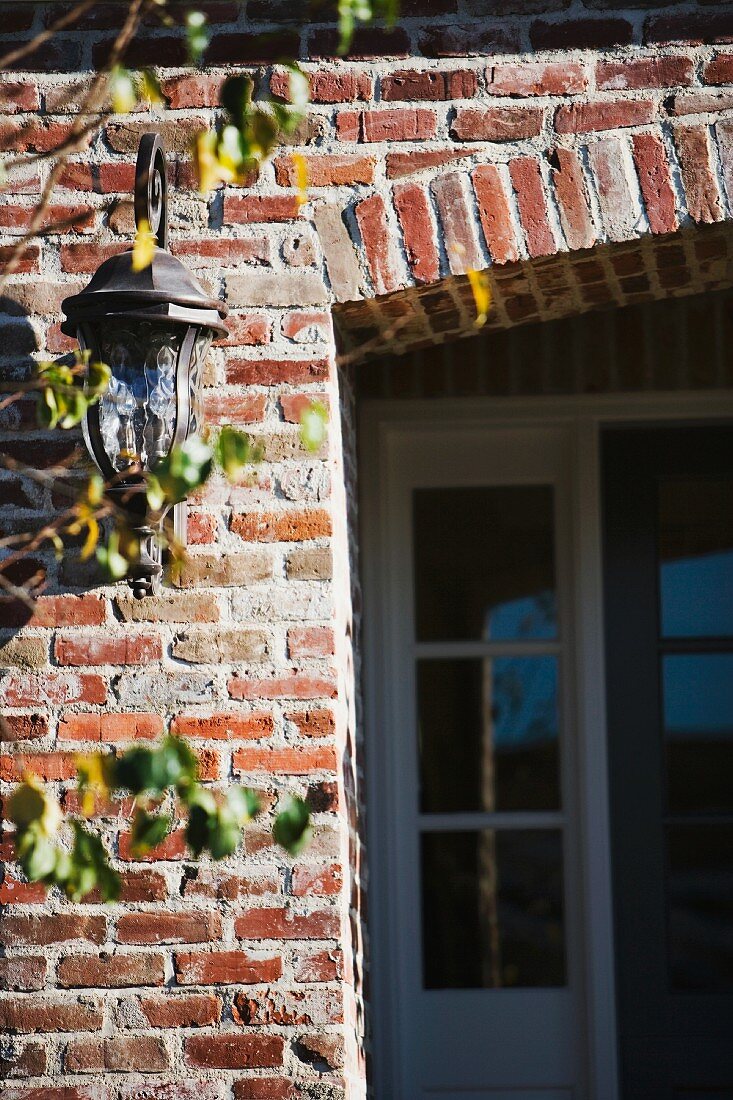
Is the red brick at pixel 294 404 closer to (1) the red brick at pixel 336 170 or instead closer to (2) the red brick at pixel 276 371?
(2) the red brick at pixel 276 371

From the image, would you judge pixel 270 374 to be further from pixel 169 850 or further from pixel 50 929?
pixel 50 929

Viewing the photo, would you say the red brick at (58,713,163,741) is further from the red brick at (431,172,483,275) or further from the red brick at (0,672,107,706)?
the red brick at (431,172,483,275)

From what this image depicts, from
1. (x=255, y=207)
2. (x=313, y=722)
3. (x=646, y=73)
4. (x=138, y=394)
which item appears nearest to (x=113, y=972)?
(x=313, y=722)

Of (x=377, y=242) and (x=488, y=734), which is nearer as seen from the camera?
(x=377, y=242)

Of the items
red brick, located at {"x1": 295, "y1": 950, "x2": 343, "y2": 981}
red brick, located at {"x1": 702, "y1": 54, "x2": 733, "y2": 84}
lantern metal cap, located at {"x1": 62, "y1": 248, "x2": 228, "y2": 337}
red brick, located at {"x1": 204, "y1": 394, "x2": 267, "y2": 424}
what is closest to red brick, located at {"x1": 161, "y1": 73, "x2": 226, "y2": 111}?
lantern metal cap, located at {"x1": 62, "y1": 248, "x2": 228, "y2": 337}

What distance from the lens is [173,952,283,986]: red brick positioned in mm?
2320

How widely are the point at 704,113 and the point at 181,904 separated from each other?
1866mm

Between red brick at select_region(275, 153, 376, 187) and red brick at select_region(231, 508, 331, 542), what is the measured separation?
26.2 inches

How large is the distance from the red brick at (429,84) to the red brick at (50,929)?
1.73 m

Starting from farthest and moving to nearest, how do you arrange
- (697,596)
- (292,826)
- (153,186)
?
(697,596) → (153,186) → (292,826)

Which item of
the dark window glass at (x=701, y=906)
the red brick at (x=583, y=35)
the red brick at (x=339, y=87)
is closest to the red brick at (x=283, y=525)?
the red brick at (x=339, y=87)

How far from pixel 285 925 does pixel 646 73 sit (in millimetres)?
1828

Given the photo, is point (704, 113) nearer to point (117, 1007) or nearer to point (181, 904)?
point (181, 904)

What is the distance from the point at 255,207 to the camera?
8.14ft
